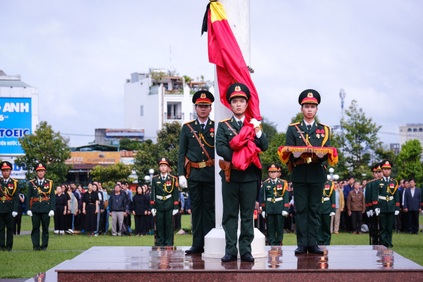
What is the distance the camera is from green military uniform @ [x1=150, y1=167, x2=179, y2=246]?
18.5m

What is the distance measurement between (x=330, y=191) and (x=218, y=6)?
1055 cm

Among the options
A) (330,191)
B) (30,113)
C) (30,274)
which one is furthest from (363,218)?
(30,113)

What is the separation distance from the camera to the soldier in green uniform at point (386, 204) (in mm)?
19391

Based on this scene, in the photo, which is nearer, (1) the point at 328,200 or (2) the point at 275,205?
(1) the point at 328,200

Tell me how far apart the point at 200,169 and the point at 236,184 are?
1268 mm

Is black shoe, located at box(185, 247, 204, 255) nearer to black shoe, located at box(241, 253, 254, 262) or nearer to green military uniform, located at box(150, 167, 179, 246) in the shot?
black shoe, located at box(241, 253, 254, 262)

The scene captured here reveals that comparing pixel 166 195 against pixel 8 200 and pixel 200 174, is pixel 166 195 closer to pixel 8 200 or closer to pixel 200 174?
pixel 8 200

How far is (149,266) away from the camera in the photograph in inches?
376

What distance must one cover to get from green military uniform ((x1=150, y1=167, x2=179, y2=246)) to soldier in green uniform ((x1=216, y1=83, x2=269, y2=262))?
8319 mm

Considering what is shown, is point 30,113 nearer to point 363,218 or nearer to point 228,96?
point 363,218

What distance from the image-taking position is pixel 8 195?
19.7m

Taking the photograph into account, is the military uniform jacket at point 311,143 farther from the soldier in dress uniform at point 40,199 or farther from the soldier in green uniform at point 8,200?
the soldier in green uniform at point 8,200

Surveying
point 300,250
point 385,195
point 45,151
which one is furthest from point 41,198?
point 45,151

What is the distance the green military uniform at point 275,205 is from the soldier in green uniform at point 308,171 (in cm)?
1095
